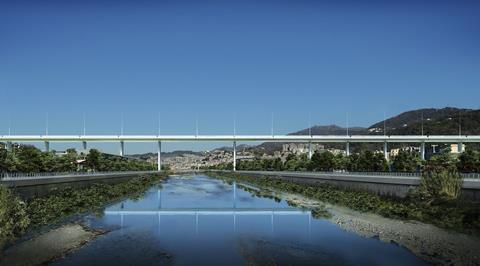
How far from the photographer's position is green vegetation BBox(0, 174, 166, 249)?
2406 cm

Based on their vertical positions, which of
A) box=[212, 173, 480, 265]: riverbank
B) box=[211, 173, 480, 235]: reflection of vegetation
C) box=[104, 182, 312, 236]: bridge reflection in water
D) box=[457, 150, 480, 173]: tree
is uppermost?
box=[457, 150, 480, 173]: tree

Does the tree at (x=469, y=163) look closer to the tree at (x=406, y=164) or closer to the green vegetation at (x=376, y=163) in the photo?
the green vegetation at (x=376, y=163)

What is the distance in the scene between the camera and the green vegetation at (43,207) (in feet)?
78.9

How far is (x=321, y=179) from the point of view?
6700cm

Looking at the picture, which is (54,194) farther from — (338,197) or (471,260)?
(471,260)

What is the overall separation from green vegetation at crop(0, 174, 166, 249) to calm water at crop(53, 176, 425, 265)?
9.35ft

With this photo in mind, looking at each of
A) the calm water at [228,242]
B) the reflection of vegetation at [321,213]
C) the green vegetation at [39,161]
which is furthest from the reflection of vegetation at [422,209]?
the green vegetation at [39,161]

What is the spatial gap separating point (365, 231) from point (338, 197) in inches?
808

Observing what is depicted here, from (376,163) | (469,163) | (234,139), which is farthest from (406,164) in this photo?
(234,139)

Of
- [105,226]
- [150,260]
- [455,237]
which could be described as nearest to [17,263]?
[150,260]

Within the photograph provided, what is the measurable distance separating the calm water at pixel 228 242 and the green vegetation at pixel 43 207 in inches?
112

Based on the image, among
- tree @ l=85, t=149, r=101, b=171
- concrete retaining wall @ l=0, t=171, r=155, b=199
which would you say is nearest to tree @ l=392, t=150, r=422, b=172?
concrete retaining wall @ l=0, t=171, r=155, b=199

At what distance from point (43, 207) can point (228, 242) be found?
16895 mm

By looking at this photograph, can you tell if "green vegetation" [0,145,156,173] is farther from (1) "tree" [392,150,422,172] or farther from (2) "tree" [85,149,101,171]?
(1) "tree" [392,150,422,172]
